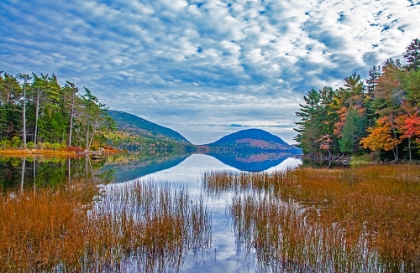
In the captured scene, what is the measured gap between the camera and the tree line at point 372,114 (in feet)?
91.8

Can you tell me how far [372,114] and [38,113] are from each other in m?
53.4

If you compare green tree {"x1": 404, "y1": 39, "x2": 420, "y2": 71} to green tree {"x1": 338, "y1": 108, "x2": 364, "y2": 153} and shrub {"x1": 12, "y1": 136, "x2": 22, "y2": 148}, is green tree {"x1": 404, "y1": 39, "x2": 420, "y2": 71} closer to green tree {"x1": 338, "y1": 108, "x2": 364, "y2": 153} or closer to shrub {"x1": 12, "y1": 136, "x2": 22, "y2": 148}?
green tree {"x1": 338, "y1": 108, "x2": 364, "y2": 153}

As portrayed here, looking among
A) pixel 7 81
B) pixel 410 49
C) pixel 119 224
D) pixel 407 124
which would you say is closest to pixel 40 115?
pixel 7 81

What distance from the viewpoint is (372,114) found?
3616 cm

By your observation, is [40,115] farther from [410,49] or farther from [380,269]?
[410,49]

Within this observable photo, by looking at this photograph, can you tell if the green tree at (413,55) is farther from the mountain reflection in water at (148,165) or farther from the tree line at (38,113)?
the tree line at (38,113)

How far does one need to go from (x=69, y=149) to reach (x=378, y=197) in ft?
159

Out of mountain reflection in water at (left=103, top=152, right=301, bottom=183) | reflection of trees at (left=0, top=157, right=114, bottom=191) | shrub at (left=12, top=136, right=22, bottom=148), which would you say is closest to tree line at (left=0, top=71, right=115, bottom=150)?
shrub at (left=12, top=136, right=22, bottom=148)

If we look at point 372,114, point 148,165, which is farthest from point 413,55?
point 148,165

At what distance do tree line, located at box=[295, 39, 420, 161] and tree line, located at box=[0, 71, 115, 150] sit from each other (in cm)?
4509

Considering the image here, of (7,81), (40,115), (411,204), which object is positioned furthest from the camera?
(40,115)

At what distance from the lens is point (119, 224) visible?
271 inches

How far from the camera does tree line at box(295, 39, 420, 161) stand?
2797 cm

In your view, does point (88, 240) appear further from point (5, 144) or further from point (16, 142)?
point (16, 142)
